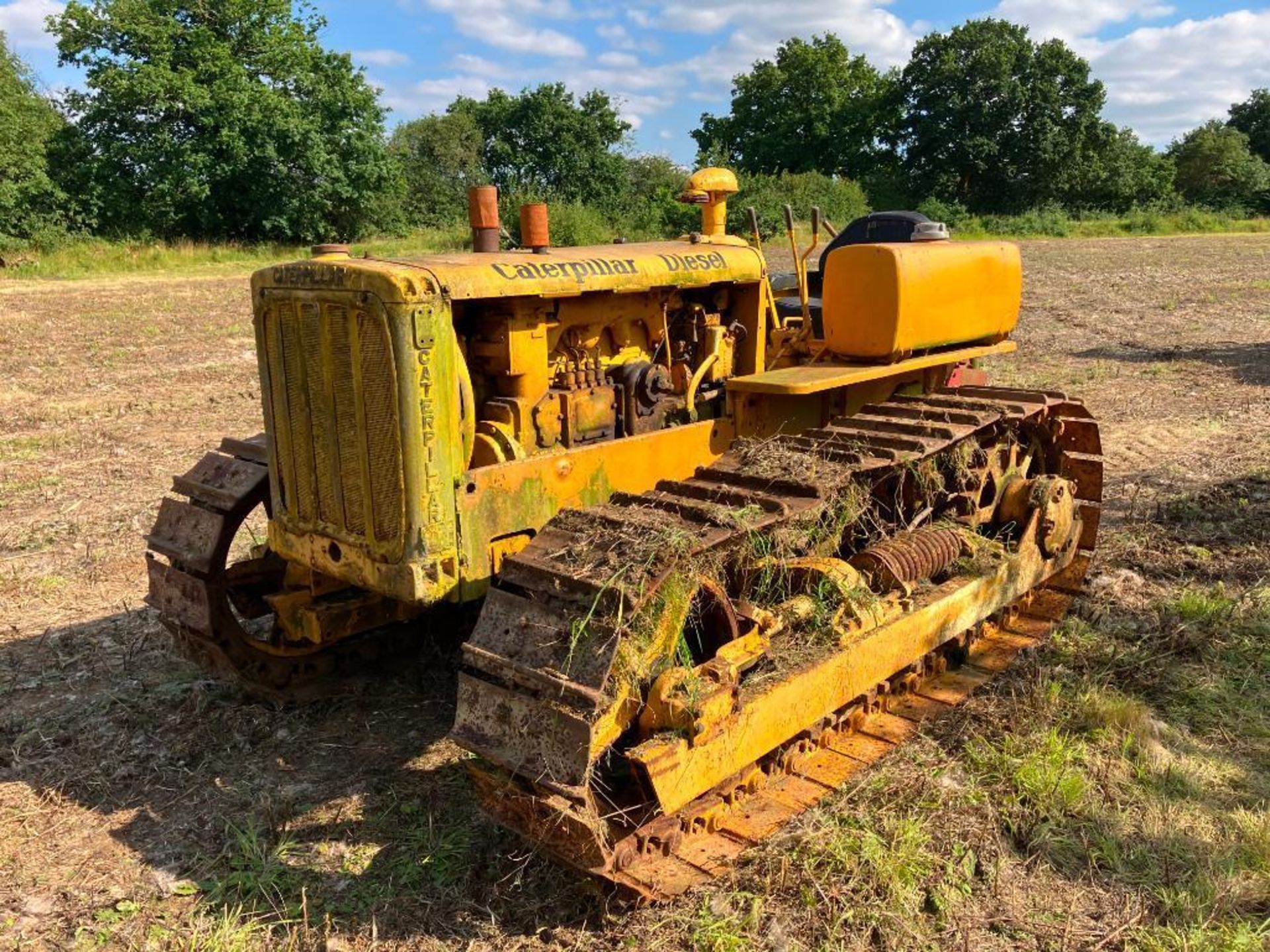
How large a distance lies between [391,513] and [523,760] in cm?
121

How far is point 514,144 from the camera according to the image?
50.0 metres

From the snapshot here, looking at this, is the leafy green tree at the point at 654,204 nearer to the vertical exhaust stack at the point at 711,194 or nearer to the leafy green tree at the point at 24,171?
the vertical exhaust stack at the point at 711,194

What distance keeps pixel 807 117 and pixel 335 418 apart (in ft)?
183

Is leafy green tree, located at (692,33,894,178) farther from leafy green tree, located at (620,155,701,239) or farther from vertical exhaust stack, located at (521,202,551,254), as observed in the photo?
vertical exhaust stack, located at (521,202,551,254)

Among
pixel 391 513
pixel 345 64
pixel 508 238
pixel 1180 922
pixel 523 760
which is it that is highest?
pixel 345 64

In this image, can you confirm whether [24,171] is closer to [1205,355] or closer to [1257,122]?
[1205,355]

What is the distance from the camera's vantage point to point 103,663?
5.25 m

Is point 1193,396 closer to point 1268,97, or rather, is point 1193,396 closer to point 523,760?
point 523,760

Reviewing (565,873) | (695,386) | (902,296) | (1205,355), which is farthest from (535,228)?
(1205,355)

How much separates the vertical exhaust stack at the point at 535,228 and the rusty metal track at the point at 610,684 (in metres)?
1.33

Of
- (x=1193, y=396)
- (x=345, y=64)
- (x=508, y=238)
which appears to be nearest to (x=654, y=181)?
(x=345, y=64)

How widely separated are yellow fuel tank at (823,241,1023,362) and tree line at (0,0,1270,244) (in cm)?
1668

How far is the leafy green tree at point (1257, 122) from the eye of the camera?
63688 mm

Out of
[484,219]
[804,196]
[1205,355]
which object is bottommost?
[1205,355]
